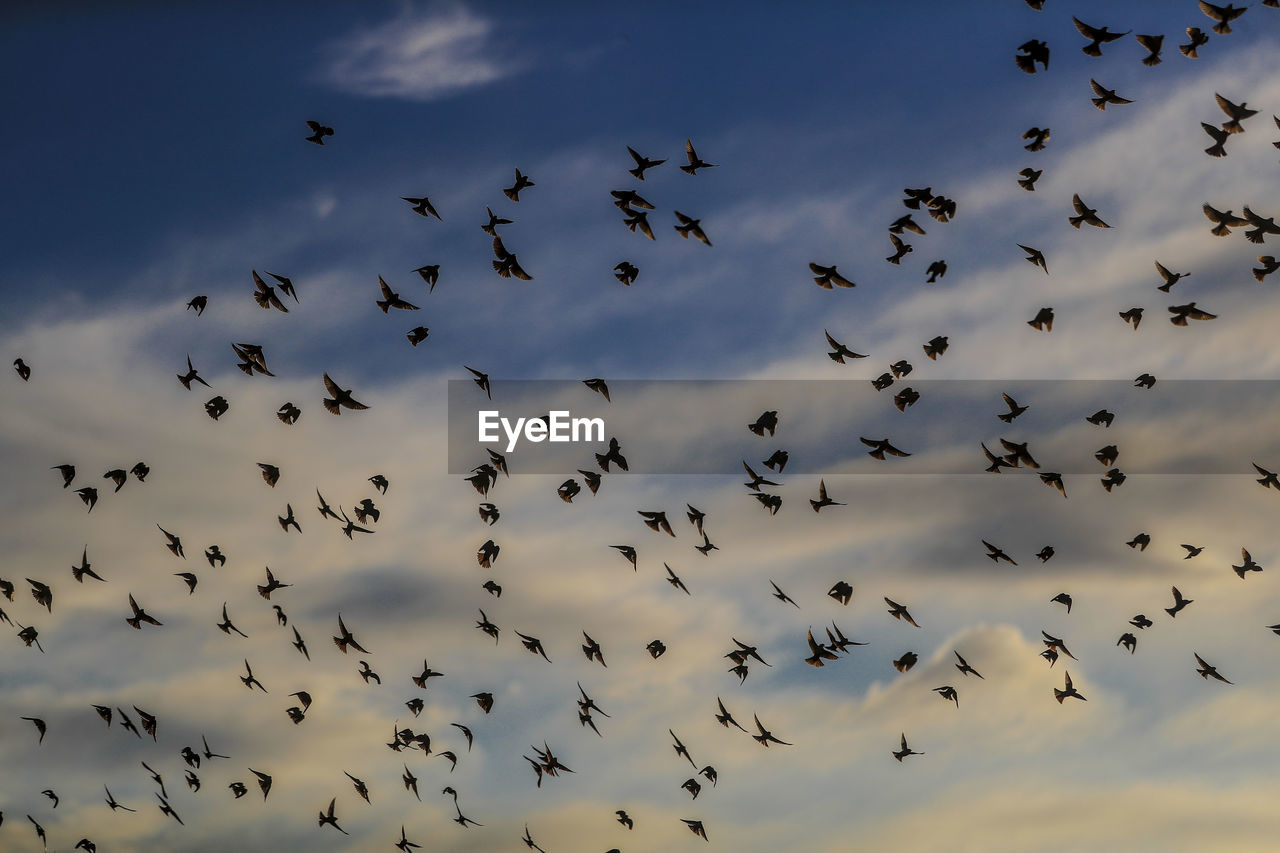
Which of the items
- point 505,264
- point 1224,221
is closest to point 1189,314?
point 1224,221

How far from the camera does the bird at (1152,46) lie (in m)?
32.4

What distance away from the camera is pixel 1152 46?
32562 mm

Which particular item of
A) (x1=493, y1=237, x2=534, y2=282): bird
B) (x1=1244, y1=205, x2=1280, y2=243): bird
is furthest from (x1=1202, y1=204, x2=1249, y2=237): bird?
(x1=493, y1=237, x2=534, y2=282): bird

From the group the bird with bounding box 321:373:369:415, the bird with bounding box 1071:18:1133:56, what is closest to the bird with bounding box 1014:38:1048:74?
the bird with bounding box 1071:18:1133:56

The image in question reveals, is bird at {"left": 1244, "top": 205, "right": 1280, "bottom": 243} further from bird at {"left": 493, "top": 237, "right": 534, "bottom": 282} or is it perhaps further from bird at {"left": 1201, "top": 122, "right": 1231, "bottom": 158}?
bird at {"left": 493, "top": 237, "right": 534, "bottom": 282}

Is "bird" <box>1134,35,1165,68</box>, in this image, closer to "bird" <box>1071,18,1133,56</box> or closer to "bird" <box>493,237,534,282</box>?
"bird" <box>1071,18,1133,56</box>

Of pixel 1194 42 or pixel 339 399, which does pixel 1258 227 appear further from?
pixel 339 399

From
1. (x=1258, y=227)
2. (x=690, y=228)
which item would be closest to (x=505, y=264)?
(x=690, y=228)

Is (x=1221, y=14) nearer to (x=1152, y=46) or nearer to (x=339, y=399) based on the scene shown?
(x=1152, y=46)

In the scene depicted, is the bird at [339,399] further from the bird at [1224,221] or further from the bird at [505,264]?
the bird at [1224,221]

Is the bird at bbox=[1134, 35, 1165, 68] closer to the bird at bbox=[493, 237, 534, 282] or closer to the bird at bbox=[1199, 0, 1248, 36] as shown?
the bird at bbox=[1199, 0, 1248, 36]

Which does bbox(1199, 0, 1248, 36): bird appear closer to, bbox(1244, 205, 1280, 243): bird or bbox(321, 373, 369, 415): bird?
bbox(1244, 205, 1280, 243): bird

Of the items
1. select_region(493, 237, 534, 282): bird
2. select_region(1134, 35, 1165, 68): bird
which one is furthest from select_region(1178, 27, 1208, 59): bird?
select_region(493, 237, 534, 282): bird

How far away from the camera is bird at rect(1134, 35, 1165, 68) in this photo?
32.4m
